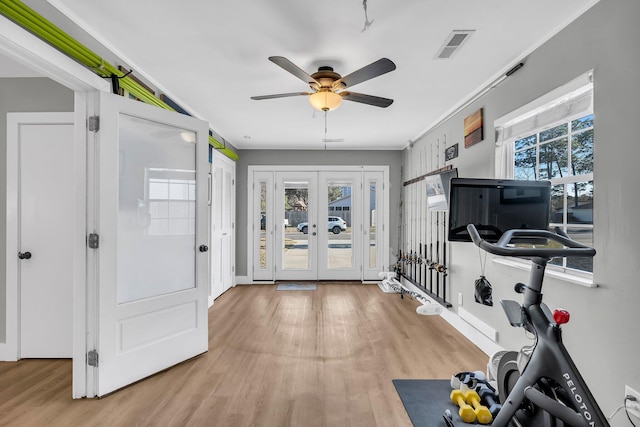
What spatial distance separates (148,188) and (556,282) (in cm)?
304

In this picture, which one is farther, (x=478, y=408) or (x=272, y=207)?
(x=272, y=207)

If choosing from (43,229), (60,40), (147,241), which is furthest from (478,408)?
(43,229)

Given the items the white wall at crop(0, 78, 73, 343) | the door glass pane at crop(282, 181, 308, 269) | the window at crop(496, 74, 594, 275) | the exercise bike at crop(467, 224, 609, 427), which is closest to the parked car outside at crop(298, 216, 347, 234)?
the door glass pane at crop(282, 181, 308, 269)

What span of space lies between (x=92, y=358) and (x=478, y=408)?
255cm

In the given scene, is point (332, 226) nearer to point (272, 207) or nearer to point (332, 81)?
point (272, 207)

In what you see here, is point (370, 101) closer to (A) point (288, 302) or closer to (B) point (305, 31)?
(B) point (305, 31)

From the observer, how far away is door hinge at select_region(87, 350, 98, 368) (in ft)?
7.31

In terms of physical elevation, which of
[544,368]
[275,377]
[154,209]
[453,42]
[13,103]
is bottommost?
[275,377]

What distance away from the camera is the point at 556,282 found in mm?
2201

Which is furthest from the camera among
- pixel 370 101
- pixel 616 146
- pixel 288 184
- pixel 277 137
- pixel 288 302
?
pixel 288 184

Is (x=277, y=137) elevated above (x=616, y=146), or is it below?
above

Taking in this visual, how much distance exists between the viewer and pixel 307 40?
2367mm

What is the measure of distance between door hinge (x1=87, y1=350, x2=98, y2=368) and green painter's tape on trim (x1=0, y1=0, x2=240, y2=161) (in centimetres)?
195

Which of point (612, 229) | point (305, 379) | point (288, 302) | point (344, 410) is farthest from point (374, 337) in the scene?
point (612, 229)
